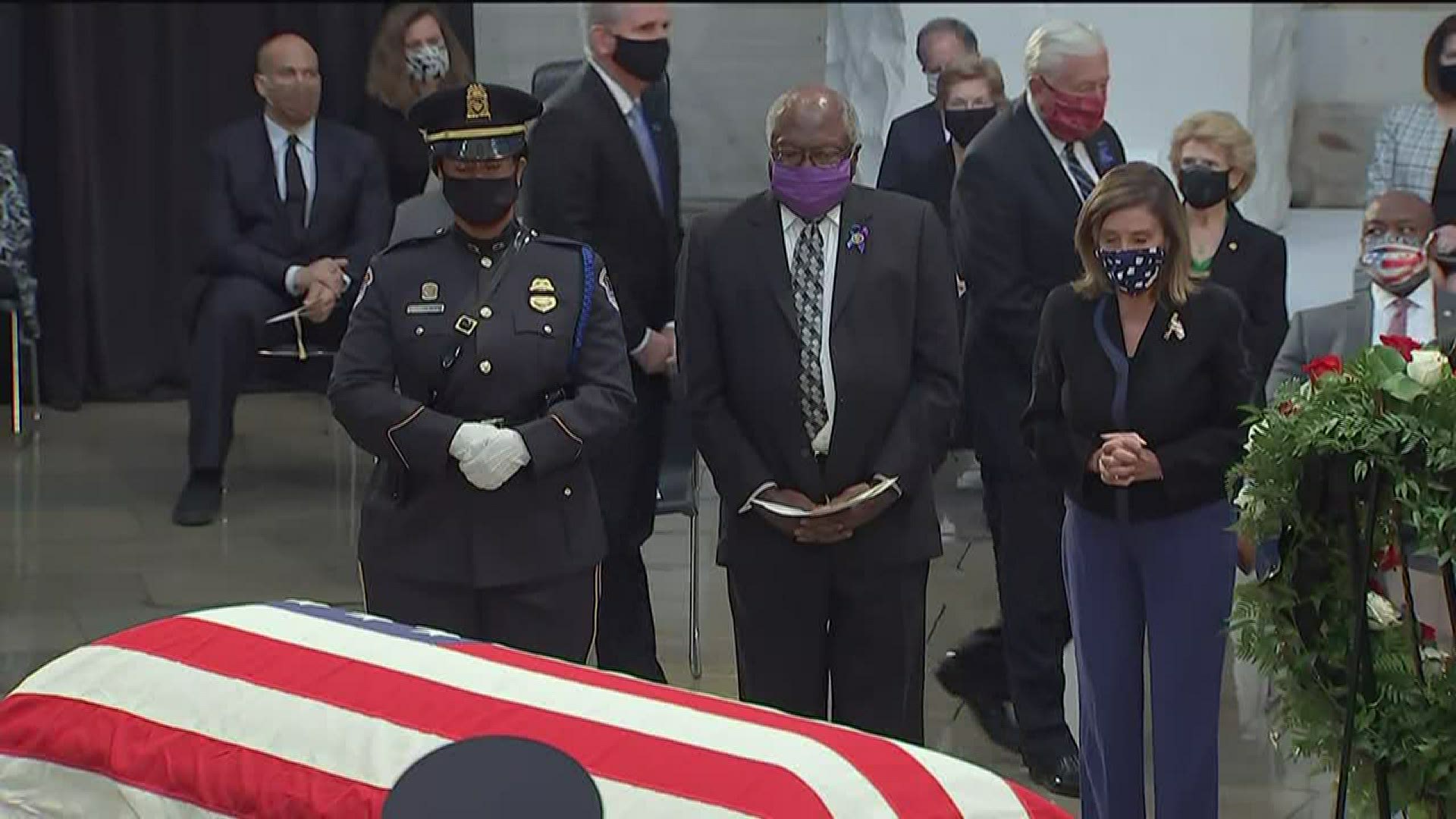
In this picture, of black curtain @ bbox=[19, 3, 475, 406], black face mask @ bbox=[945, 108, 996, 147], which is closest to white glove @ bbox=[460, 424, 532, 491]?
black face mask @ bbox=[945, 108, 996, 147]

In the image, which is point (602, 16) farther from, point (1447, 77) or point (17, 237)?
point (17, 237)

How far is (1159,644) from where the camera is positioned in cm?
443

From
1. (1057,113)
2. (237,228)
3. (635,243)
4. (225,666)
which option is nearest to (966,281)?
(1057,113)

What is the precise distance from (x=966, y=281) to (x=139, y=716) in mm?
2375

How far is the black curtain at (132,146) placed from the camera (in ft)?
30.2

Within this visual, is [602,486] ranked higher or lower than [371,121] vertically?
lower

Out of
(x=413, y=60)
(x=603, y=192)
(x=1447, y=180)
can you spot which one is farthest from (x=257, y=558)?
(x=1447, y=180)

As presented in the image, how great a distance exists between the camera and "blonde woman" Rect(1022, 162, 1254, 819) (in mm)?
4383

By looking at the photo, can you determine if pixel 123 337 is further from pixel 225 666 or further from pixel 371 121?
pixel 225 666

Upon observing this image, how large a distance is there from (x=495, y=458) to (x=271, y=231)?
3.49 metres

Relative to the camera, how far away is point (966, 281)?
521cm

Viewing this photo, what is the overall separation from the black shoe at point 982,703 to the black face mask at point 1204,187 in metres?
1.25

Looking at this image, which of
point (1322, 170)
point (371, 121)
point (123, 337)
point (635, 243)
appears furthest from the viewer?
point (123, 337)

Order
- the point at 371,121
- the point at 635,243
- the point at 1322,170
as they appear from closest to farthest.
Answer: the point at 635,243, the point at 371,121, the point at 1322,170
